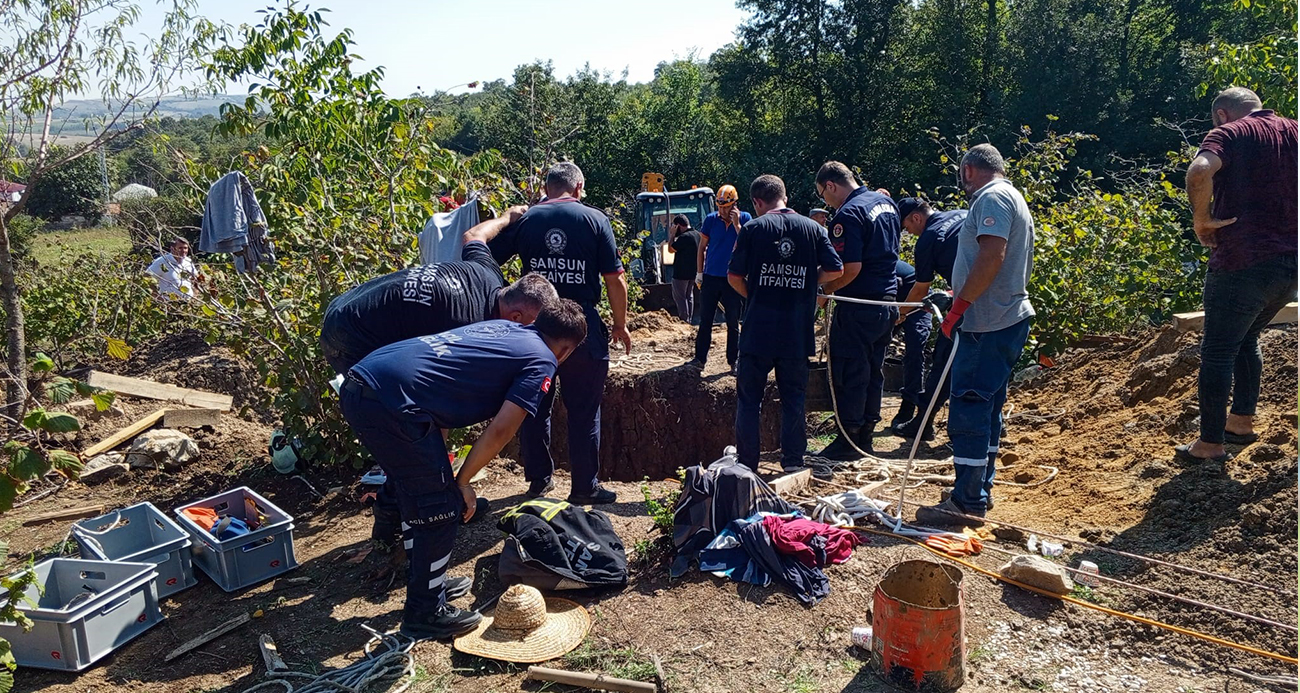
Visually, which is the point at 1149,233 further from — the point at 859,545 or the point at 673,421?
the point at 859,545

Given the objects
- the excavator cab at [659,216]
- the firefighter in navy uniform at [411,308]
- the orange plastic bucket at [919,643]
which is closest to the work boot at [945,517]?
the orange plastic bucket at [919,643]

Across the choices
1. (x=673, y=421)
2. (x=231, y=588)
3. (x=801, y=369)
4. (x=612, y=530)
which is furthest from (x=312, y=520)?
(x=673, y=421)

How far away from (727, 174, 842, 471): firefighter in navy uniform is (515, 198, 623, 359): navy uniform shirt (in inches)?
35.3

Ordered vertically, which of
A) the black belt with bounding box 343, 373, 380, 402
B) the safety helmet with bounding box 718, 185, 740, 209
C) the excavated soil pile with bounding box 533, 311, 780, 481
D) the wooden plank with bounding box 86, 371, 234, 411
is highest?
the safety helmet with bounding box 718, 185, 740, 209

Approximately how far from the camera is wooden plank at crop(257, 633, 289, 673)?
12.1ft

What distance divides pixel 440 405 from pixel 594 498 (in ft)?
6.19

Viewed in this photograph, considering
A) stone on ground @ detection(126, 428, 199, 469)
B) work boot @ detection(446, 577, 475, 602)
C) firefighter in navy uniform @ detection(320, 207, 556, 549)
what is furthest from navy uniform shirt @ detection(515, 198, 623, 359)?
stone on ground @ detection(126, 428, 199, 469)

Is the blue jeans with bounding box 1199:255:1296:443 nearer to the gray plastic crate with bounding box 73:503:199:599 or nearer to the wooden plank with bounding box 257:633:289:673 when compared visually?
the wooden plank with bounding box 257:633:289:673

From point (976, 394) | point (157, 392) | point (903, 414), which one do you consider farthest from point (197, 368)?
point (976, 394)

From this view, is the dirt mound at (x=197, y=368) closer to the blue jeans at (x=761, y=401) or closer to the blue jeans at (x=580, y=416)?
the blue jeans at (x=580, y=416)

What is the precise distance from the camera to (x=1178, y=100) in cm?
2269

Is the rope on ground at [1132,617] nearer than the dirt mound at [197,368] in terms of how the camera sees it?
Yes

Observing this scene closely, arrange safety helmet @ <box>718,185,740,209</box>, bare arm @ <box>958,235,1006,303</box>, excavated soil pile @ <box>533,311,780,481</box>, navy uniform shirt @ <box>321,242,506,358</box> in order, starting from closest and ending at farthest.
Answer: navy uniform shirt @ <box>321,242,506,358</box>, bare arm @ <box>958,235,1006,303</box>, safety helmet @ <box>718,185,740,209</box>, excavated soil pile @ <box>533,311,780,481</box>

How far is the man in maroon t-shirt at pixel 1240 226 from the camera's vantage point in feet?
14.2
